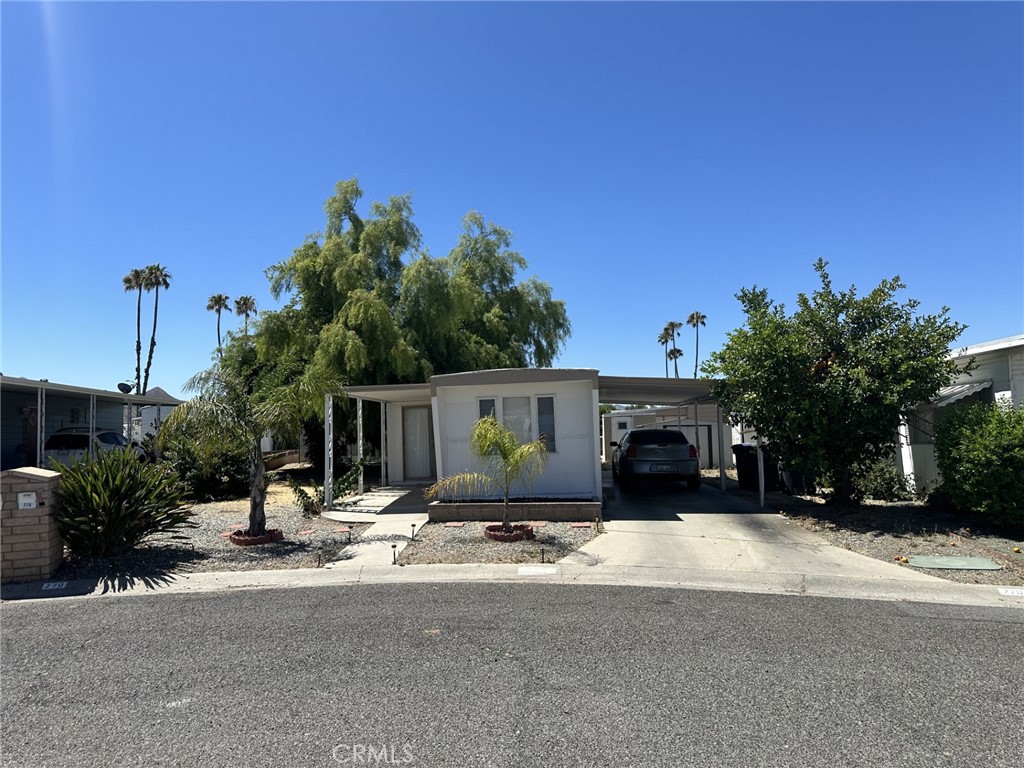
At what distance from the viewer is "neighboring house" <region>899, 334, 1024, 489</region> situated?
10.6 meters

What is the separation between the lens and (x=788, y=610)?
605 centimetres

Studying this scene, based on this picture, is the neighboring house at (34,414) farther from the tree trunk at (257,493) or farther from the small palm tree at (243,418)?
the tree trunk at (257,493)

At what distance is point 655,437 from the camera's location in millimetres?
14992

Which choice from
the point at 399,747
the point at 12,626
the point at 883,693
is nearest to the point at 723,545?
the point at 883,693

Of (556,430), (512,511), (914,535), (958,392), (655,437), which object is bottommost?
(914,535)

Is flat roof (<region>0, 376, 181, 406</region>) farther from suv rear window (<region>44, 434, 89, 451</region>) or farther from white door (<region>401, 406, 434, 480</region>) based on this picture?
white door (<region>401, 406, 434, 480</region>)

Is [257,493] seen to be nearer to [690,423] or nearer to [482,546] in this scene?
[482,546]

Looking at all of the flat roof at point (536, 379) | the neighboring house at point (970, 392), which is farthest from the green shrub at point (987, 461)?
the flat roof at point (536, 379)

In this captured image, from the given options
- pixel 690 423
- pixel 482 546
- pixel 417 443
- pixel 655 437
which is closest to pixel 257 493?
pixel 482 546

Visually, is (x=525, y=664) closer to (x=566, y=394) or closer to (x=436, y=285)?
(x=566, y=394)

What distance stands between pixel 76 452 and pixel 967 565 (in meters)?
20.6

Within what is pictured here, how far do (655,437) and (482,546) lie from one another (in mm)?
7124

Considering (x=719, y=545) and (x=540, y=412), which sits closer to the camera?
(x=719, y=545)

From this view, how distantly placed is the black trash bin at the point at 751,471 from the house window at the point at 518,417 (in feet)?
19.8
